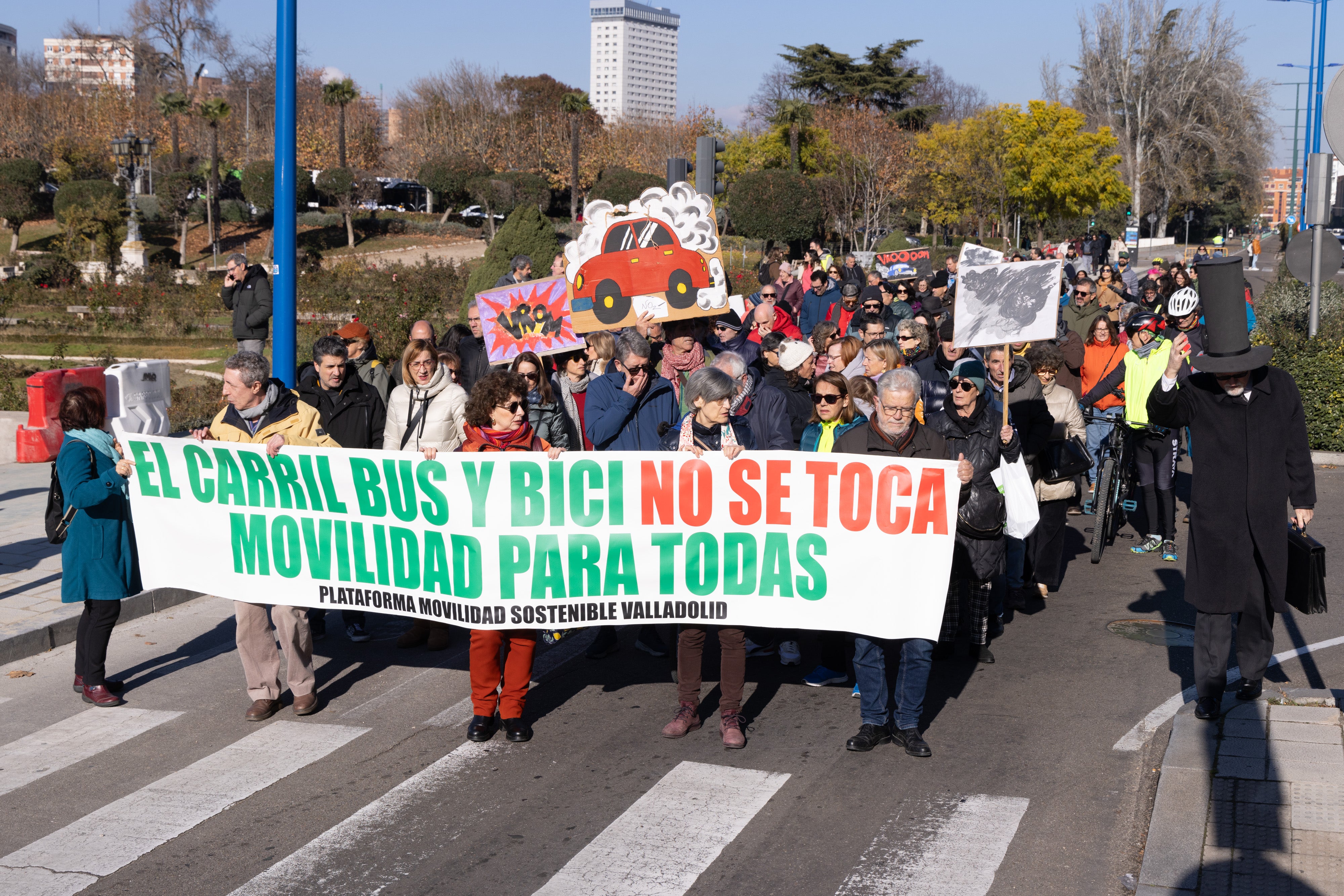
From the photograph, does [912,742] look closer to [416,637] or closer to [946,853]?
[946,853]

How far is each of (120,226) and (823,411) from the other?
43.9 meters

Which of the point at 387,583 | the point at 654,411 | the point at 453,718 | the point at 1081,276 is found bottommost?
the point at 453,718

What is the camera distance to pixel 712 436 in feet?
20.5

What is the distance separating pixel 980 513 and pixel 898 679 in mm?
1064

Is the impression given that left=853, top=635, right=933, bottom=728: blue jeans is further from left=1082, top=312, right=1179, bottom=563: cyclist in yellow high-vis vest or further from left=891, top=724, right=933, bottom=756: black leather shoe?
left=1082, top=312, right=1179, bottom=563: cyclist in yellow high-vis vest

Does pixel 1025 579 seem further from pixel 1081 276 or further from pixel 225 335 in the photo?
pixel 225 335

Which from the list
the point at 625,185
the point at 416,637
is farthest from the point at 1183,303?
the point at 625,185

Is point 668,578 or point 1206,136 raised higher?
point 1206,136

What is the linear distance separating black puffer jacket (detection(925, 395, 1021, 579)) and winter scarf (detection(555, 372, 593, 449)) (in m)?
2.69

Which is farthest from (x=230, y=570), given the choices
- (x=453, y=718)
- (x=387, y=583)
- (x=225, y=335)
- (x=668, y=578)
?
(x=225, y=335)

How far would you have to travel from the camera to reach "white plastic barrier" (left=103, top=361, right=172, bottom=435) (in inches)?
339

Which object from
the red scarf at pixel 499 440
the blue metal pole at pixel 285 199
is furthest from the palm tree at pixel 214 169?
the red scarf at pixel 499 440

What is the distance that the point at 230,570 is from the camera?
6773 mm

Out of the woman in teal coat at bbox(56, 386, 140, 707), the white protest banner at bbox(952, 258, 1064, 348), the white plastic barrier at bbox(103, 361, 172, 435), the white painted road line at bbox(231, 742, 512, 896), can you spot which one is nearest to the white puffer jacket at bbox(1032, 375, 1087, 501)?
the white protest banner at bbox(952, 258, 1064, 348)
